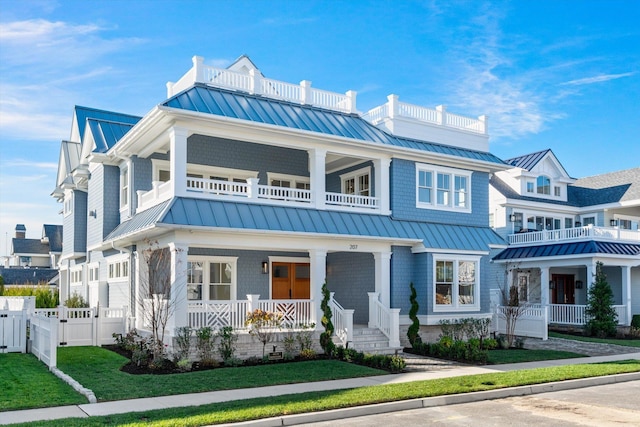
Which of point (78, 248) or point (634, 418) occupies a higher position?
point (78, 248)

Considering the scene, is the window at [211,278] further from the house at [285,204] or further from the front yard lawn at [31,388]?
the front yard lawn at [31,388]

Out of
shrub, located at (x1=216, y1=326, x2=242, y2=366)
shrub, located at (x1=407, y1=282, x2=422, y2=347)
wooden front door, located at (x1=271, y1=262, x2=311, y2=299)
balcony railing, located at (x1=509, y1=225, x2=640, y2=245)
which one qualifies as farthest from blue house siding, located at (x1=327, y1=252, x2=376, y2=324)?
balcony railing, located at (x1=509, y1=225, x2=640, y2=245)

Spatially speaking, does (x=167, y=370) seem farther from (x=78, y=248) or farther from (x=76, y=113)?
(x=76, y=113)

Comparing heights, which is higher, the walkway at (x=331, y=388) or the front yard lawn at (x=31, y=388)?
the front yard lawn at (x=31, y=388)

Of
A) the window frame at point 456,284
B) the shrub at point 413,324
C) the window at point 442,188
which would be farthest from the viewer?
the window at point 442,188

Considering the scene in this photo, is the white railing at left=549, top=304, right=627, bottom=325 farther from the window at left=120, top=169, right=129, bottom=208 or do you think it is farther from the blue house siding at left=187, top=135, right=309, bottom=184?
the window at left=120, top=169, right=129, bottom=208

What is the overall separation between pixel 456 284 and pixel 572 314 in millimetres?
11217

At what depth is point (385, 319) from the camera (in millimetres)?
20906

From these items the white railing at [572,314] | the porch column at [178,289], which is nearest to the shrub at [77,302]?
the porch column at [178,289]

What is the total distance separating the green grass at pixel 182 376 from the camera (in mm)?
13188

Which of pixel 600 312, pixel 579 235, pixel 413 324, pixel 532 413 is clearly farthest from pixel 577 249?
pixel 532 413

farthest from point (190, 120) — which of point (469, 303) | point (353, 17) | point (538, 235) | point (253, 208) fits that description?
point (538, 235)

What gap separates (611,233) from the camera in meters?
32.4

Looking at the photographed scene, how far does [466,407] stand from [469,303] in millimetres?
11499
